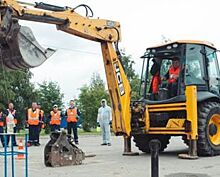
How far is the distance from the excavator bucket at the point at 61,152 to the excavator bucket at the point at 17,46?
2.78m

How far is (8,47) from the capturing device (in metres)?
9.87

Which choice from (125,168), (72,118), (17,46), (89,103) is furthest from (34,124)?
(89,103)

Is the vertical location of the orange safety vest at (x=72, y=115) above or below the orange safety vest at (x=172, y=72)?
below

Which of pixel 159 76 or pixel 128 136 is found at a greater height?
pixel 159 76

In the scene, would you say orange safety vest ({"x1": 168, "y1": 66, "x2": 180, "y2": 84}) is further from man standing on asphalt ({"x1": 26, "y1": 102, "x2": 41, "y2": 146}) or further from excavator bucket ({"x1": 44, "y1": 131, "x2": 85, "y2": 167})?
man standing on asphalt ({"x1": 26, "y1": 102, "x2": 41, "y2": 146})

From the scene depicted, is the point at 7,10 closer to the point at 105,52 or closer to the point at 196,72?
the point at 105,52

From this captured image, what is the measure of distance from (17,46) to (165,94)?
19.5 feet

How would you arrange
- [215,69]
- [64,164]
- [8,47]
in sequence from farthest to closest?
[215,69], [64,164], [8,47]

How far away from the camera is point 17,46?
976 cm

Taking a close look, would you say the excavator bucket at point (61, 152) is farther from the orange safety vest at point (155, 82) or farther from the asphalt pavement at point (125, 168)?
the orange safety vest at point (155, 82)

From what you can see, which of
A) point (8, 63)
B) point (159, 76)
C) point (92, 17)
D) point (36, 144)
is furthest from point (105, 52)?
point (36, 144)

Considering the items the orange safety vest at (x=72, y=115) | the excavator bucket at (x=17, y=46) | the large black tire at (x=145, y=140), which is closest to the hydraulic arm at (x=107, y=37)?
the large black tire at (x=145, y=140)

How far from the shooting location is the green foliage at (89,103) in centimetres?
4531

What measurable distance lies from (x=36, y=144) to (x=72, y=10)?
28.6 feet
